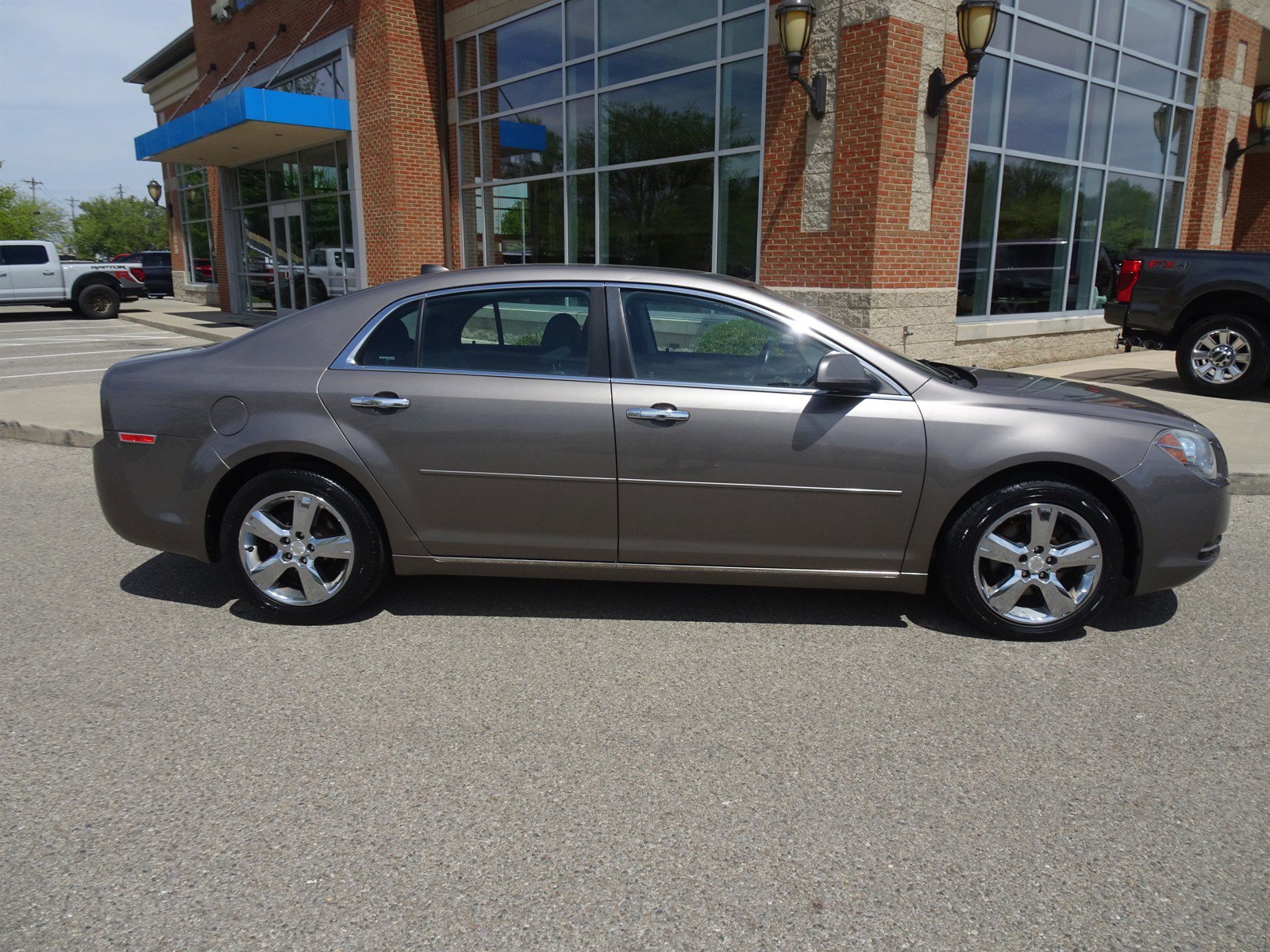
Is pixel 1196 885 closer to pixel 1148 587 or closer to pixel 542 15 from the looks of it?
pixel 1148 587

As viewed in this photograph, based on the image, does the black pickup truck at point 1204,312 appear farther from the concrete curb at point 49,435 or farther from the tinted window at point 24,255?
the tinted window at point 24,255

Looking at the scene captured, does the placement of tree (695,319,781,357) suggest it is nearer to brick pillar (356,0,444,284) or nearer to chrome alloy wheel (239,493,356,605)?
chrome alloy wheel (239,493,356,605)

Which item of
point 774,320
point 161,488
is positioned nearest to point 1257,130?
point 774,320

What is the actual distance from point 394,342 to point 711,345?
1423 millimetres

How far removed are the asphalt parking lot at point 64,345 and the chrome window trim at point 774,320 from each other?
32.6ft

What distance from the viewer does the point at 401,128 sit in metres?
15.6

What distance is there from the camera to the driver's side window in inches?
155

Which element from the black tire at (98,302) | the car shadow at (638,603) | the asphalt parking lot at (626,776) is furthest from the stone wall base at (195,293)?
the asphalt parking lot at (626,776)

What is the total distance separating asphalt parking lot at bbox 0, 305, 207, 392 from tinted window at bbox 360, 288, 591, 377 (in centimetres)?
920

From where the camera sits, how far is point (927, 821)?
268cm

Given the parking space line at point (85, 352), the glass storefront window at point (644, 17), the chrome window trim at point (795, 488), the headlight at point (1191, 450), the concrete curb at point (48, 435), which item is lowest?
the concrete curb at point (48, 435)

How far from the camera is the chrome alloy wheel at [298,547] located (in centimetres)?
406

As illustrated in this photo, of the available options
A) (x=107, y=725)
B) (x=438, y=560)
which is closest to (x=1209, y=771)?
(x=438, y=560)

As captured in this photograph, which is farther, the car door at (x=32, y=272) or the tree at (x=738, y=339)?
the car door at (x=32, y=272)
